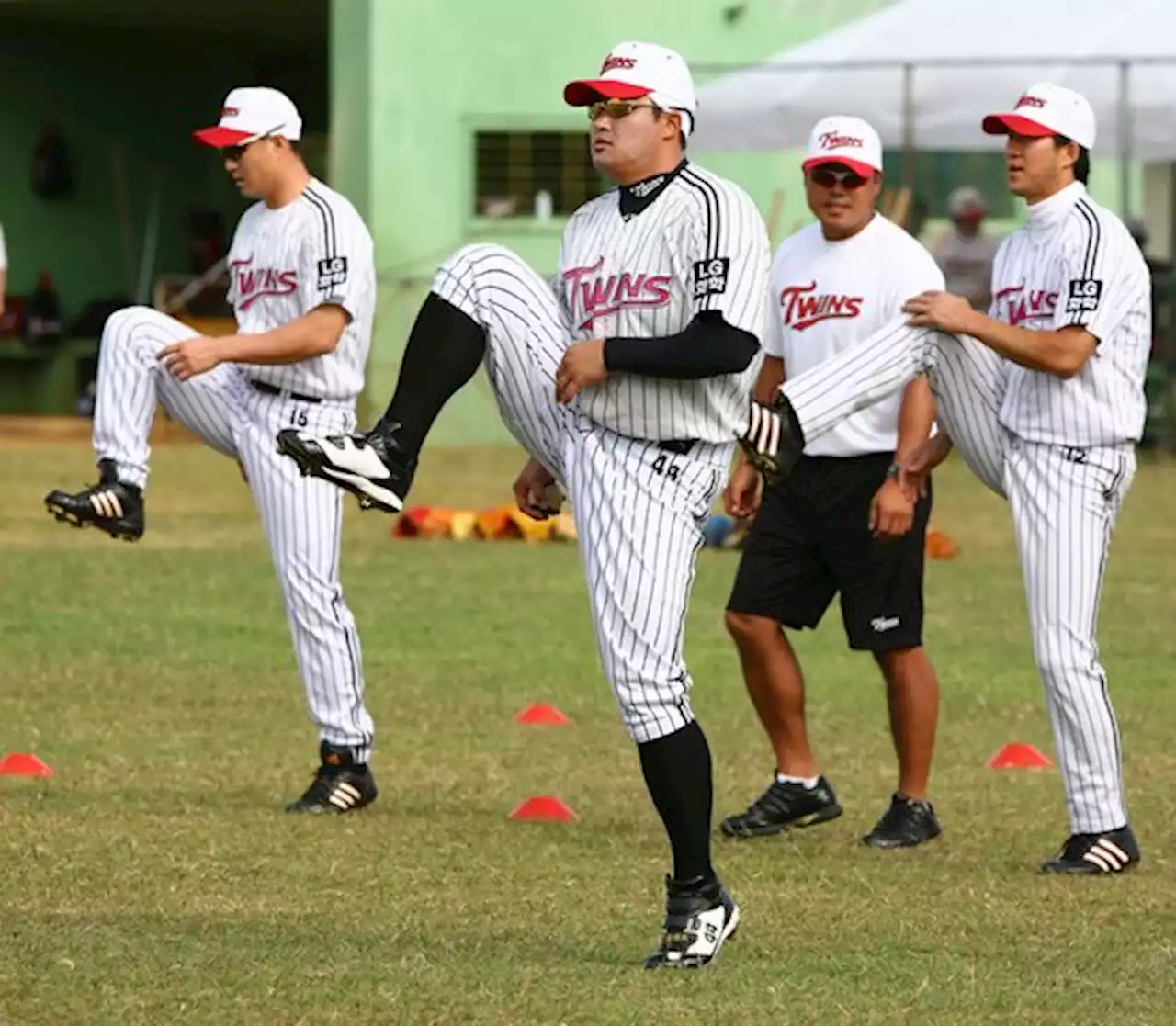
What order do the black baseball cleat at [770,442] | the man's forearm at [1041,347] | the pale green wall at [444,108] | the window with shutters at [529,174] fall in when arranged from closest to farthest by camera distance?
the black baseball cleat at [770,442], the man's forearm at [1041,347], the pale green wall at [444,108], the window with shutters at [529,174]

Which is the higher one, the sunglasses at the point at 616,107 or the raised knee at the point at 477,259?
the sunglasses at the point at 616,107

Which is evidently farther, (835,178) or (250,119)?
(250,119)

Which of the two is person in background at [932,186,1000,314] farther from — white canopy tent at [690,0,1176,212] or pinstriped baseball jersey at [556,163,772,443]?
pinstriped baseball jersey at [556,163,772,443]

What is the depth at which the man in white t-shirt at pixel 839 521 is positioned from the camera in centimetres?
1033

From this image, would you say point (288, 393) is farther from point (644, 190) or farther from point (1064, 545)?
point (644, 190)

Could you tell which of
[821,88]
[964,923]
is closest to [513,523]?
[821,88]

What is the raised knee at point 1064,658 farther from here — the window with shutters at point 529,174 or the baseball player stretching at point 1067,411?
the window with shutters at point 529,174

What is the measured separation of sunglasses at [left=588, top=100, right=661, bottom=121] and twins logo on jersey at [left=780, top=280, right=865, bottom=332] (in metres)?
2.56

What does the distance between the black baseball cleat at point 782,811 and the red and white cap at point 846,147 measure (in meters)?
2.05

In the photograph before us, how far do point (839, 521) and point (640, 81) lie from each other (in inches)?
118

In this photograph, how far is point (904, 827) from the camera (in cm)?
1025

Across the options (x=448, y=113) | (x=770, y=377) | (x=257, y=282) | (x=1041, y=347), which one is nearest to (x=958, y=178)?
(x=448, y=113)

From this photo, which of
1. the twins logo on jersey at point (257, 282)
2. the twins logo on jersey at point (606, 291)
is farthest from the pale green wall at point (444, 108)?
the twins logo on jersey at point (606, 291)

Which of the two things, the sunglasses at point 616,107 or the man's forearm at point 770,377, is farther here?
the man's forearm at point 770,377
